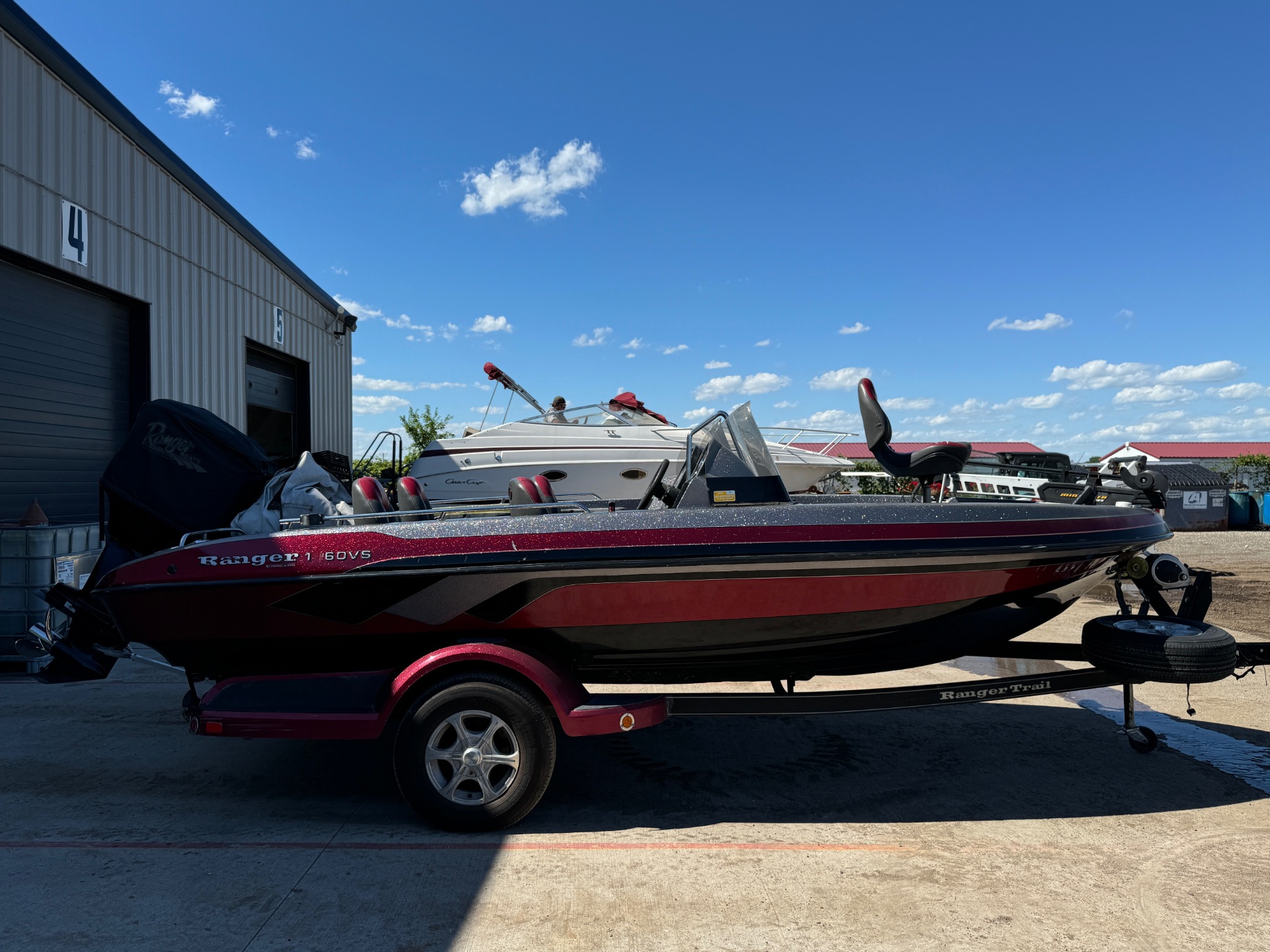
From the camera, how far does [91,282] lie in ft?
23.8

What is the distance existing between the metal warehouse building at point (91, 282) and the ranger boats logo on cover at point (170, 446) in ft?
Answer: 13.9

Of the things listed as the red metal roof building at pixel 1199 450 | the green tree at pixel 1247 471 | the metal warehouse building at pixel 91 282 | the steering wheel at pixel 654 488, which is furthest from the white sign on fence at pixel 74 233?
the red metal roof building at pixel 1199 450

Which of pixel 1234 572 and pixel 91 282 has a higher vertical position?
pixel 91 282

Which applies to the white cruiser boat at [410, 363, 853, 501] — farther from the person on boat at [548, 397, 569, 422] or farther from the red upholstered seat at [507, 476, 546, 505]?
the red upholstered seat at [507, 476, 546, 505]

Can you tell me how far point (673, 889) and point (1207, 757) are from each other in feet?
9.23

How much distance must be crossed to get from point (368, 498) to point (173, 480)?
97 cm

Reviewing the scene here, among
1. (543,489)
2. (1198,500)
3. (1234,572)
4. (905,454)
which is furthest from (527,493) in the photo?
(1198,500)

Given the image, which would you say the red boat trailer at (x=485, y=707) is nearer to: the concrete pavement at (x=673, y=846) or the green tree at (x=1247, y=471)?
the concrete pavement at (x=673, y=846)

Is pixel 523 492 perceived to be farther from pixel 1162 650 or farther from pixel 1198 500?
pixel 1198 500

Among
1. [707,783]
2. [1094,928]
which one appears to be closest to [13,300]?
[707,783]

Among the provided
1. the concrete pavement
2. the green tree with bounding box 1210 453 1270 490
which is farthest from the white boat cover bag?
the green tree with bounding box 1210 453 1270 490

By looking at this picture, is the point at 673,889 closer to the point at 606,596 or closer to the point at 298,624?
the point at 606,596

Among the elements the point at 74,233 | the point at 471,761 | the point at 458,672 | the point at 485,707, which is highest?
the point at 74,233

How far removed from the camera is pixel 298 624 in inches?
121
